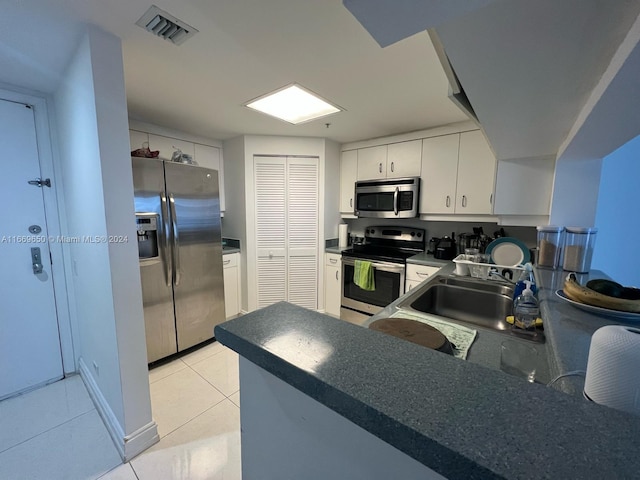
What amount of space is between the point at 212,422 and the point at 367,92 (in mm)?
2514

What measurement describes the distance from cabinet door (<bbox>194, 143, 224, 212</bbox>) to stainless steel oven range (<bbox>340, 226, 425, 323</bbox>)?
1.81 m

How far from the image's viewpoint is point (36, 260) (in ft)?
6.34

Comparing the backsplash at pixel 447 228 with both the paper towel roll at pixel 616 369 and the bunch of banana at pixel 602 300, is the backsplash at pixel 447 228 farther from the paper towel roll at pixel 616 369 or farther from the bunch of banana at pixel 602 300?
the paper towel roll at pixel 616 369

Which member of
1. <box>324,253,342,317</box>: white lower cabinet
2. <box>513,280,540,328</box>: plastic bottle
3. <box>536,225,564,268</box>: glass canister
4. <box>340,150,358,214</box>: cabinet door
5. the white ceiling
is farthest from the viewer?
<box>340,150,358,214</box>: cabinet door

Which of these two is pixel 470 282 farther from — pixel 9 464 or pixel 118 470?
pixel 9 464

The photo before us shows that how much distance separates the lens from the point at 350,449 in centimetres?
46

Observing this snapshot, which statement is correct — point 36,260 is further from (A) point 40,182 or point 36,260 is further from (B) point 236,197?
(B) point 236,197

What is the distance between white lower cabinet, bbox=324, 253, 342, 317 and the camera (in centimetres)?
307

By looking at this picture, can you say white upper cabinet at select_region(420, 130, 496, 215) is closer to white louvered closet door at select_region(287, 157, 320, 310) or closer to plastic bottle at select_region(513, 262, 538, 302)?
plastic bottle at select_region(513, 262, 538, 302)

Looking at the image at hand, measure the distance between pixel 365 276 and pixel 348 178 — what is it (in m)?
1.28

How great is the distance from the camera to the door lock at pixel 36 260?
192 centimetres

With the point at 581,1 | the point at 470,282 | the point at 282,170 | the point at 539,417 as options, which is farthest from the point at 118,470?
the point at 282,170

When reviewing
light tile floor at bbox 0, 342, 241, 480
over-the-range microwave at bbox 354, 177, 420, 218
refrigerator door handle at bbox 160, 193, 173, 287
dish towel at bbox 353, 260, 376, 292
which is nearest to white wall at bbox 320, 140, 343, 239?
over-the-range microwave at bbox 354, 177, 420, 218

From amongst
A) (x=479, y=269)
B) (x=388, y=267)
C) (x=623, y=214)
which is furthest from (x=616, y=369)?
(x=623, y=214)
